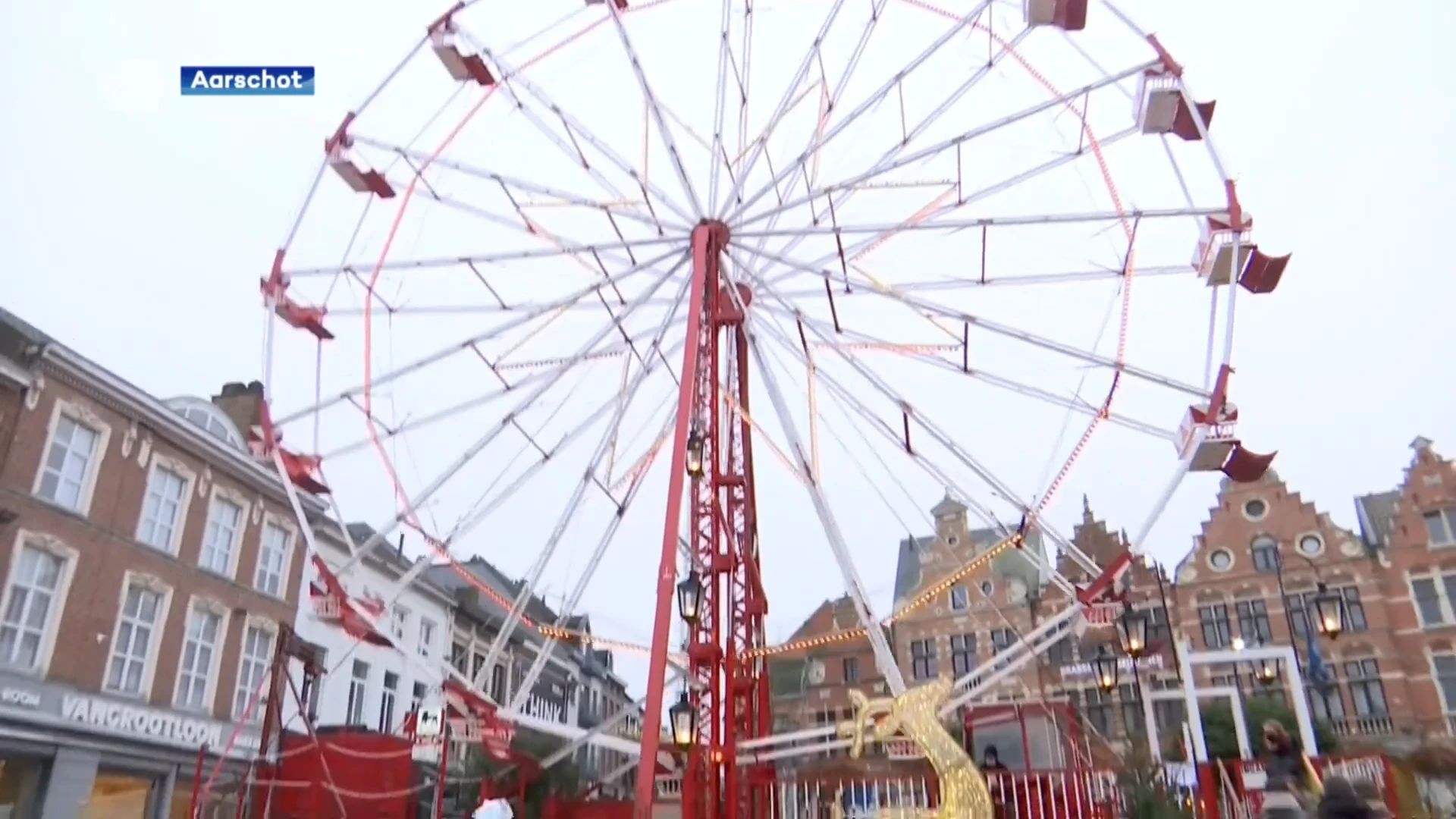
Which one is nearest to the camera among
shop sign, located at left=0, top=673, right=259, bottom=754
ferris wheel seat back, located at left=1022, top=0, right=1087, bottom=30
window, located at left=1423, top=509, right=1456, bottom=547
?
ferris wheel seat back, located at left=1022, top=0, right=1087, bottom=30

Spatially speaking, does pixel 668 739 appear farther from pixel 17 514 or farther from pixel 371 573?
pixel 371 573

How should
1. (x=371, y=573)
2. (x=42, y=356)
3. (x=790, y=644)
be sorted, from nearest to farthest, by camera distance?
(x=790, y=644) → (x=42, y=356) → (x=371, y=573)

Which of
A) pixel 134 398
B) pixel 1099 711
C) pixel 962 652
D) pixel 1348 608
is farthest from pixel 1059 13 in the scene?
pixel 962 652

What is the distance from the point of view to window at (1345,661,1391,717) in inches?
1220

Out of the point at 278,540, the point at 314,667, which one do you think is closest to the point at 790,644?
the point at 314,667

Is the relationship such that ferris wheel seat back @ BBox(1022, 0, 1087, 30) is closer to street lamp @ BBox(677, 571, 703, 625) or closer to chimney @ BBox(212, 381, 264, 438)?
street lamp @ BBox(677, 571, 703, 625)

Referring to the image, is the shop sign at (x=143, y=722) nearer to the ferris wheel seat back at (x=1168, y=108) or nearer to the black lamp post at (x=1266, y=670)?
the black lamp post at (x=1266, y=670)

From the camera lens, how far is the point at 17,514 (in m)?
16.7

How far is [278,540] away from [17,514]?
719 cm

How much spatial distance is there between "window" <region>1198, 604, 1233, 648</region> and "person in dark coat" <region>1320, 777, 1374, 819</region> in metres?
30.6

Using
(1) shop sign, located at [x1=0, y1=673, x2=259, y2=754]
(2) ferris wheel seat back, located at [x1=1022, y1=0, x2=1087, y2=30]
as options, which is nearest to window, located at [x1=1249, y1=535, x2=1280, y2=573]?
(2) ferris wheel seat back, located at [x1=1022, y1=0, x2=1087, y2=30]

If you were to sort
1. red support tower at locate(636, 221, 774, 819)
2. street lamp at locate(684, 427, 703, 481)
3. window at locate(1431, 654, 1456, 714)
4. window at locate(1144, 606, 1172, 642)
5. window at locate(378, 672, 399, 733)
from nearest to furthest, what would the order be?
red support tower at locate(636, 221, 774, 819) → street lamp at locate(684, 427, 703, 481) → window at locate(378, 672, 399, 733) → window at locate(1431, 654, 1456, 714) → window at locate(1144, 606, 1172, 642)

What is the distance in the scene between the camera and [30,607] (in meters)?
17.0

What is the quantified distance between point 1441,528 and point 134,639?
34.7m
